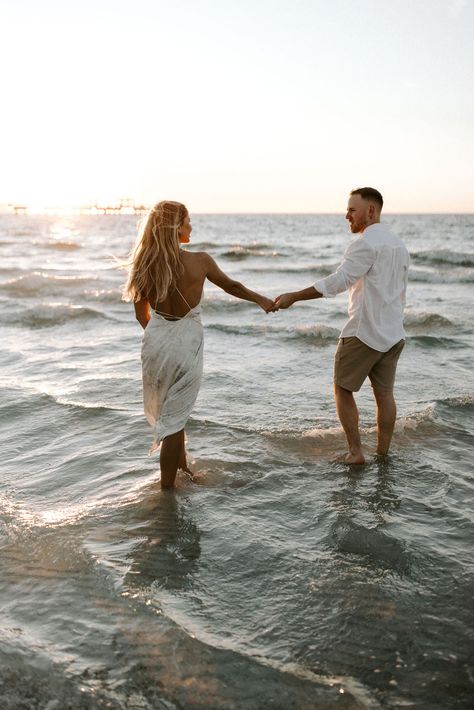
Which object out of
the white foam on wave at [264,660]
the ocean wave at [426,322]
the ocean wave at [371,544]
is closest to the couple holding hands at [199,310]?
the ocean wave at [371,544]

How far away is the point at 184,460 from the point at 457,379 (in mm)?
4747

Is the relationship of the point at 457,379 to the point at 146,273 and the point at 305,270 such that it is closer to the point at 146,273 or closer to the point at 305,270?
the point at 146,273

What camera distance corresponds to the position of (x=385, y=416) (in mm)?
5414

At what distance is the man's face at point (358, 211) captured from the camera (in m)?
5.01

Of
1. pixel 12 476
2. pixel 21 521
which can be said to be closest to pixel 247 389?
pixel 12 476

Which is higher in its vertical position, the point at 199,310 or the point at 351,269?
the point at 351,269

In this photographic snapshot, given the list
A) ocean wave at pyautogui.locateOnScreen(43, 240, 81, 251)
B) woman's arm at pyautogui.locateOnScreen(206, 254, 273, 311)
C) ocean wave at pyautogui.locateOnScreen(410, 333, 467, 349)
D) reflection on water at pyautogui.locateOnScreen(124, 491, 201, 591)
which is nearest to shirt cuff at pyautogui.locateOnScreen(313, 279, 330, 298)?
woman's arm at pyautogui.locateOnScreen(206, 254, 273, 311)

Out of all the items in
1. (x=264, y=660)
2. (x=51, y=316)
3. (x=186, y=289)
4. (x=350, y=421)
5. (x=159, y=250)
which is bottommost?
(x=264, y=660)

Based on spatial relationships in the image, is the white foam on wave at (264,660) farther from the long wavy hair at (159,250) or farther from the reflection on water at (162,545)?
the long wavy hair at (159,250)

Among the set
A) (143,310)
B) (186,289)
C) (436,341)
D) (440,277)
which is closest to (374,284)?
(186,289)

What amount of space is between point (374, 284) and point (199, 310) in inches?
55.9

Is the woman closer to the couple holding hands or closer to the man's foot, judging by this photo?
the couple holding hands

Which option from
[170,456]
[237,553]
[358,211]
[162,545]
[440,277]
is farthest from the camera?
[440,277]

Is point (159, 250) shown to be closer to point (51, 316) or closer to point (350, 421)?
point (350, 421)
